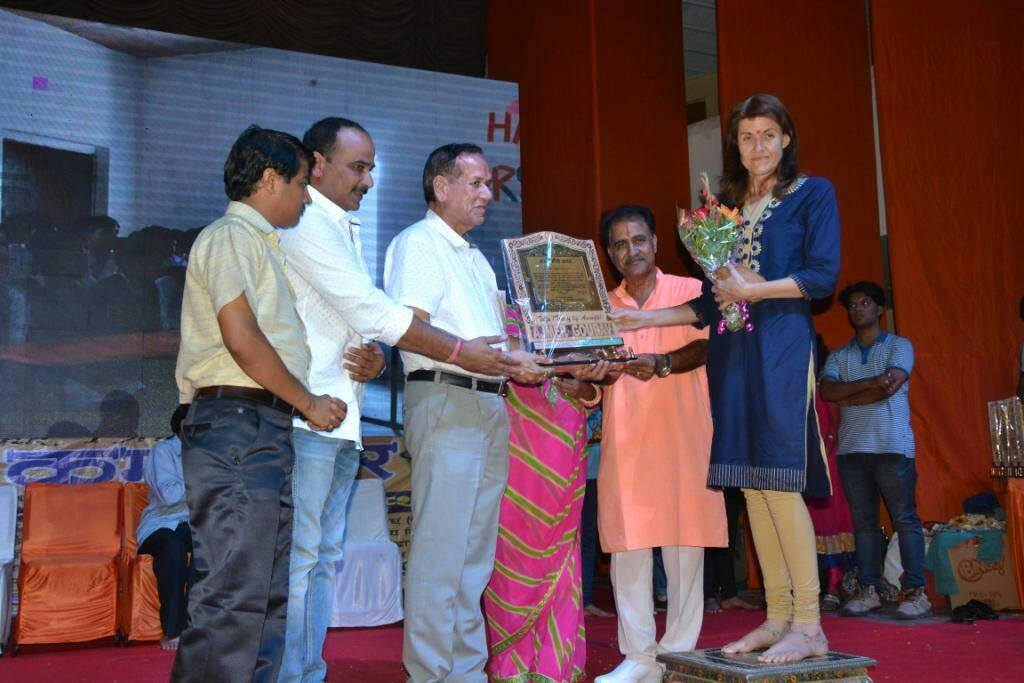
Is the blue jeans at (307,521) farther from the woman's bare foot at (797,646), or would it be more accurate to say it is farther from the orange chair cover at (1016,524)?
the orange chair cover at (1016,524)

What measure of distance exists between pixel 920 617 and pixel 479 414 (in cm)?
302

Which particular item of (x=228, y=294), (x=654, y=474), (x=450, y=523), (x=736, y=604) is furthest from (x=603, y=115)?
(x=228, y=294)

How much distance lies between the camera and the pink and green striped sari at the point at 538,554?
3184 millimetres

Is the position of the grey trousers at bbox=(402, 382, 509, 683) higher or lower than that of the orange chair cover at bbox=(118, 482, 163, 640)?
higher

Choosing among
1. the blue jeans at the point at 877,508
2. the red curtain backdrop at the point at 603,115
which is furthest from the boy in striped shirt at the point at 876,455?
the red curtain backdrop at the point at 603,115

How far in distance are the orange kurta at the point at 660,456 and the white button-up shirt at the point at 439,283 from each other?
52cm

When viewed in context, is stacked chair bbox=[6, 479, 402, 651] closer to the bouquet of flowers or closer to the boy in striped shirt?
the boy in striped shirt

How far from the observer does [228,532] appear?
2137mm

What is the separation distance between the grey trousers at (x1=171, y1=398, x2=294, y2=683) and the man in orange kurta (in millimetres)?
1279

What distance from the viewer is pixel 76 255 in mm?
5785

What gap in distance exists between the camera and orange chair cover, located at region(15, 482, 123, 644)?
186 inches

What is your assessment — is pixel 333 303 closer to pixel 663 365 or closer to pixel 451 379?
pixel 451 379

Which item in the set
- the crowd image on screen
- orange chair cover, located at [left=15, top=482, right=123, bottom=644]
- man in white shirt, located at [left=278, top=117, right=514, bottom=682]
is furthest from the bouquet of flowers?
the crowd image on screen

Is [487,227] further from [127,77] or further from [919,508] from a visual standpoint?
[919,508]
